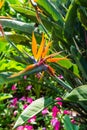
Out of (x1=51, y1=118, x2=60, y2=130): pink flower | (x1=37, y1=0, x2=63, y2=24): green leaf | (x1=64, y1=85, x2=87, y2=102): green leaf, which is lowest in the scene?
(x1=51, y1=118, x2=60, y2=130): pink flower

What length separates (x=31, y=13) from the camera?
1.72 m

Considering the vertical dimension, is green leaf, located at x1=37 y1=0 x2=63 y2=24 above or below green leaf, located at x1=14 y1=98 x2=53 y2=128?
above

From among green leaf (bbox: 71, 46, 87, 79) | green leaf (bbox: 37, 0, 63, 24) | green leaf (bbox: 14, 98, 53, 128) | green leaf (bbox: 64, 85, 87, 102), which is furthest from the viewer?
green leaf (bbox: 37, 0, 63, 24)

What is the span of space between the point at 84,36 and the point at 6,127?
742 millimetres

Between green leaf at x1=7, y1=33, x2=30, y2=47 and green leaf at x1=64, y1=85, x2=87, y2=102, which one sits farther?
green leaf at x1=7, y1=33, x2=30, y2=47

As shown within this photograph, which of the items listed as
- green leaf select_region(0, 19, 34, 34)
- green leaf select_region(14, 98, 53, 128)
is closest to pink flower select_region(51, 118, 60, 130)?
green leaf select_region(14, 98, 53, 128)

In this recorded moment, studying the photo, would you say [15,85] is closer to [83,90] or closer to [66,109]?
[66,109]

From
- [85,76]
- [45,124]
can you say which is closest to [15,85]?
[45,124]

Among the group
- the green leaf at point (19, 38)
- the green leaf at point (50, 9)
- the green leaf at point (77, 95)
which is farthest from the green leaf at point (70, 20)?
the green leaf at point (77, 95)

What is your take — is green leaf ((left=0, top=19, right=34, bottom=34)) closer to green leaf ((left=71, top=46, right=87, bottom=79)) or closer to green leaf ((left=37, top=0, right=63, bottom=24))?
green leaf ((left=37, top=0, right=63, bottom=24))

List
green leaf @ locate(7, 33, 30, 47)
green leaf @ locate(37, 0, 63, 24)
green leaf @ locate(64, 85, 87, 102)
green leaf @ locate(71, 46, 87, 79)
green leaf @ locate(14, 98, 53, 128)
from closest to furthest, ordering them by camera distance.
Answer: green leaf @ locate(64, 85, 87, 102) → green leaf @ locate(14, 98, 53, 128) → green leaf @ locate(71, 46, 87, 79) → green leaf @ locate(37, 0, 63, 24) → green leaf @ locate(7, 33, 30, 47)

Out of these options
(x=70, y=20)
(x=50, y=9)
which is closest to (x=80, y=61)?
(x=70, y=20)

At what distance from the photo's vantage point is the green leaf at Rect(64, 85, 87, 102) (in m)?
1.24

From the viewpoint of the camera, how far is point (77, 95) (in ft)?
4.13
